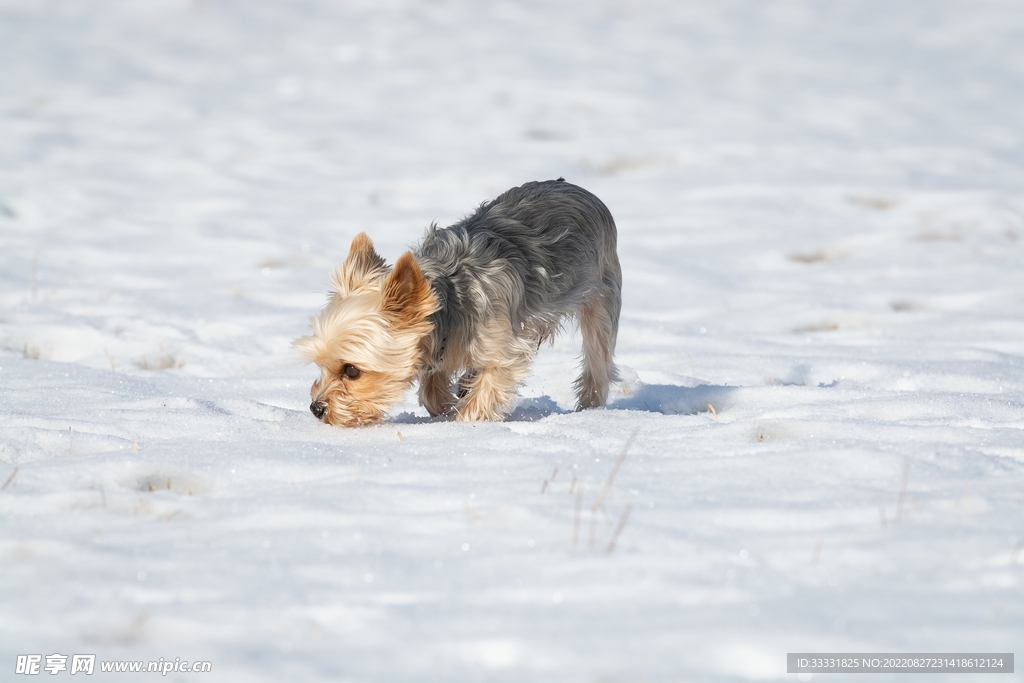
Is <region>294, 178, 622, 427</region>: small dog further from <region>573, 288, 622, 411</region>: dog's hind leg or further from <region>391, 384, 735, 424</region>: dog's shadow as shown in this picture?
<region>391, 384, 735, 424</region>: dog's shadow

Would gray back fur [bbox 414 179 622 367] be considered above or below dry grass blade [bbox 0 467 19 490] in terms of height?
above

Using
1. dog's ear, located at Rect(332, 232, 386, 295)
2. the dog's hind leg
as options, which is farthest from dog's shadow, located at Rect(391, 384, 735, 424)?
dog's ear, located at Rect(332, 232, 386, 295)

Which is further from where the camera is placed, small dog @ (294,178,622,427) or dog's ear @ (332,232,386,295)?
dog's ear @ (332,232,386,295)

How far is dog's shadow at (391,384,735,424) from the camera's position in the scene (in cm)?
480

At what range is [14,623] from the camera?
2412mm

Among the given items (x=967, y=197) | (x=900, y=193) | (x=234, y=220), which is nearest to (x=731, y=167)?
(x=900, y=193)

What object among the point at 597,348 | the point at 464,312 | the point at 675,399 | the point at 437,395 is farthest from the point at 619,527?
the point at 597,348

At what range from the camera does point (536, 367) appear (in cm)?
613

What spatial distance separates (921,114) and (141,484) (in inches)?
482

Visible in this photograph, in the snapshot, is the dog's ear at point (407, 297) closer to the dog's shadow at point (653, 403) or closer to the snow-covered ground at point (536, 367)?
the snow-covered ground at point (536, 367)

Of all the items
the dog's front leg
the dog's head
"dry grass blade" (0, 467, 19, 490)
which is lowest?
the dog's front leg

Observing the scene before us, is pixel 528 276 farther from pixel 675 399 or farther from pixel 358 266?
pixel 675 399

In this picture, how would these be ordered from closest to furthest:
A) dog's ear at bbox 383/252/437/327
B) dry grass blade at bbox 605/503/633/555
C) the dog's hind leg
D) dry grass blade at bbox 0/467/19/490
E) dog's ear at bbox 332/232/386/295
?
1. dry grass blade at bbox 605/503/633/555
2. dry grass blade at bbox 0/467/19/490
3. dog's ear at bbox 383/252/437/327
4. dog's ear at bbox 332/232/386/295
5. the dog's hind leg

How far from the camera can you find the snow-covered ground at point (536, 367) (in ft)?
8.03
